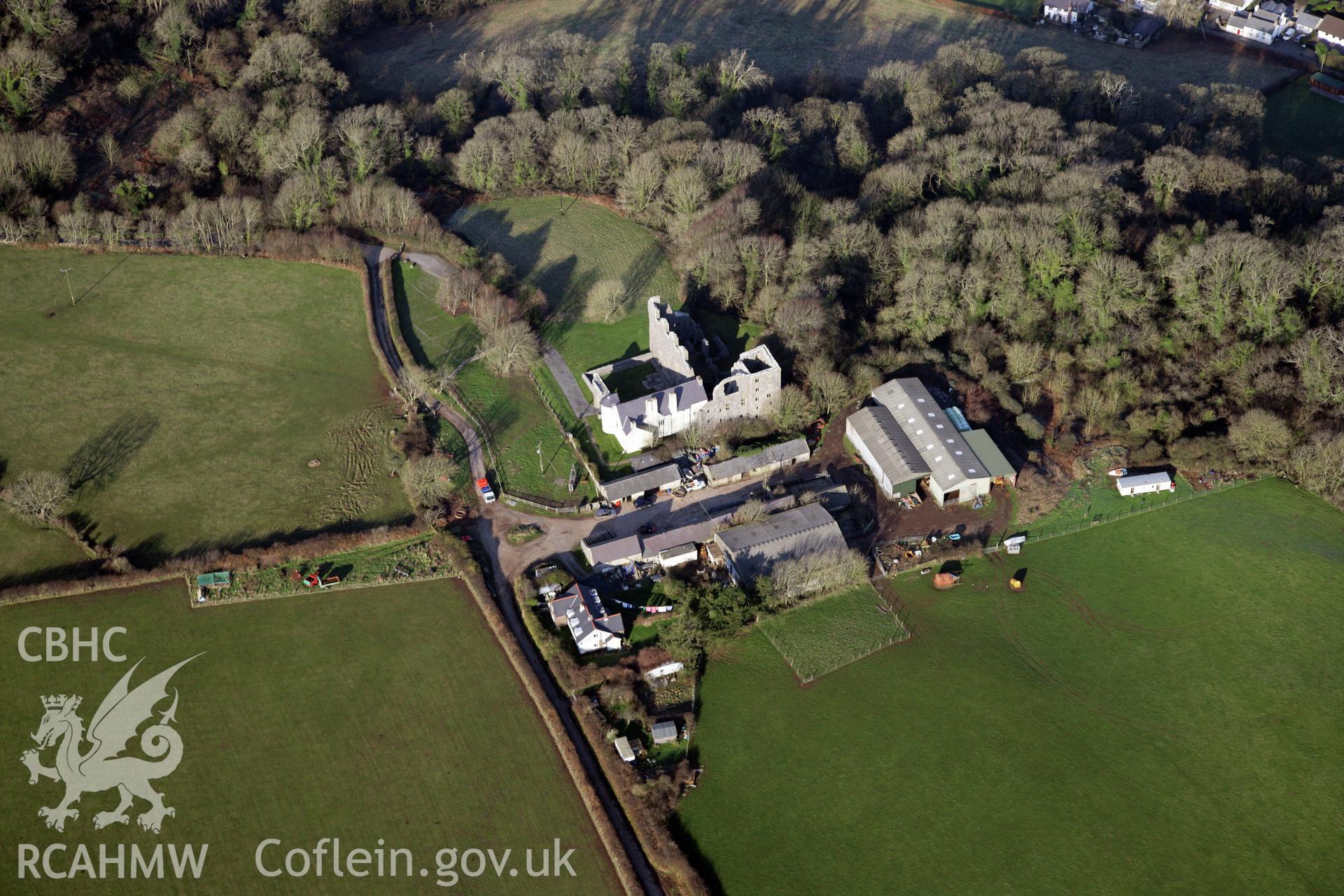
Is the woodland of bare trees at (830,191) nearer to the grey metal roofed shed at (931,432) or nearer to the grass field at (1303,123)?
the grey metal roofed shed at (931,432)

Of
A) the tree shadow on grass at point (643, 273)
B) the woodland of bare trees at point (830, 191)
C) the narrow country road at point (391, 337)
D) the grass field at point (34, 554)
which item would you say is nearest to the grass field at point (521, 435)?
the narrow country road at point (391, 337)

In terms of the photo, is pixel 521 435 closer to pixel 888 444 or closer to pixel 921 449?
pixel 888 444

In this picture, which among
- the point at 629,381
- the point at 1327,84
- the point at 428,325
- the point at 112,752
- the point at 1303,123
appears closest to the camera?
the point at 112,752

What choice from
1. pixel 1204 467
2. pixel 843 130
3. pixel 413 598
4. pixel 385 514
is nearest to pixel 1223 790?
pixel 1204 467

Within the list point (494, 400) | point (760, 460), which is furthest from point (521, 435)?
point (760, 460)

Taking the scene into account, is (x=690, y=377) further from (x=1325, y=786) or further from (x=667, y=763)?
(x=1325, y=786)

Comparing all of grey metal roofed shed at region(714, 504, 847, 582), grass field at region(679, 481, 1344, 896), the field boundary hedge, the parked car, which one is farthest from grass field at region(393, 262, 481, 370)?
grass field at region(679, 481, 1344, 896)

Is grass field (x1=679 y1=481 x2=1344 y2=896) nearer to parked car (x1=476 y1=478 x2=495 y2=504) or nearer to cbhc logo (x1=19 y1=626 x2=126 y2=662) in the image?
parked car (x1=476 y1=478 x2=495 y2=504)
